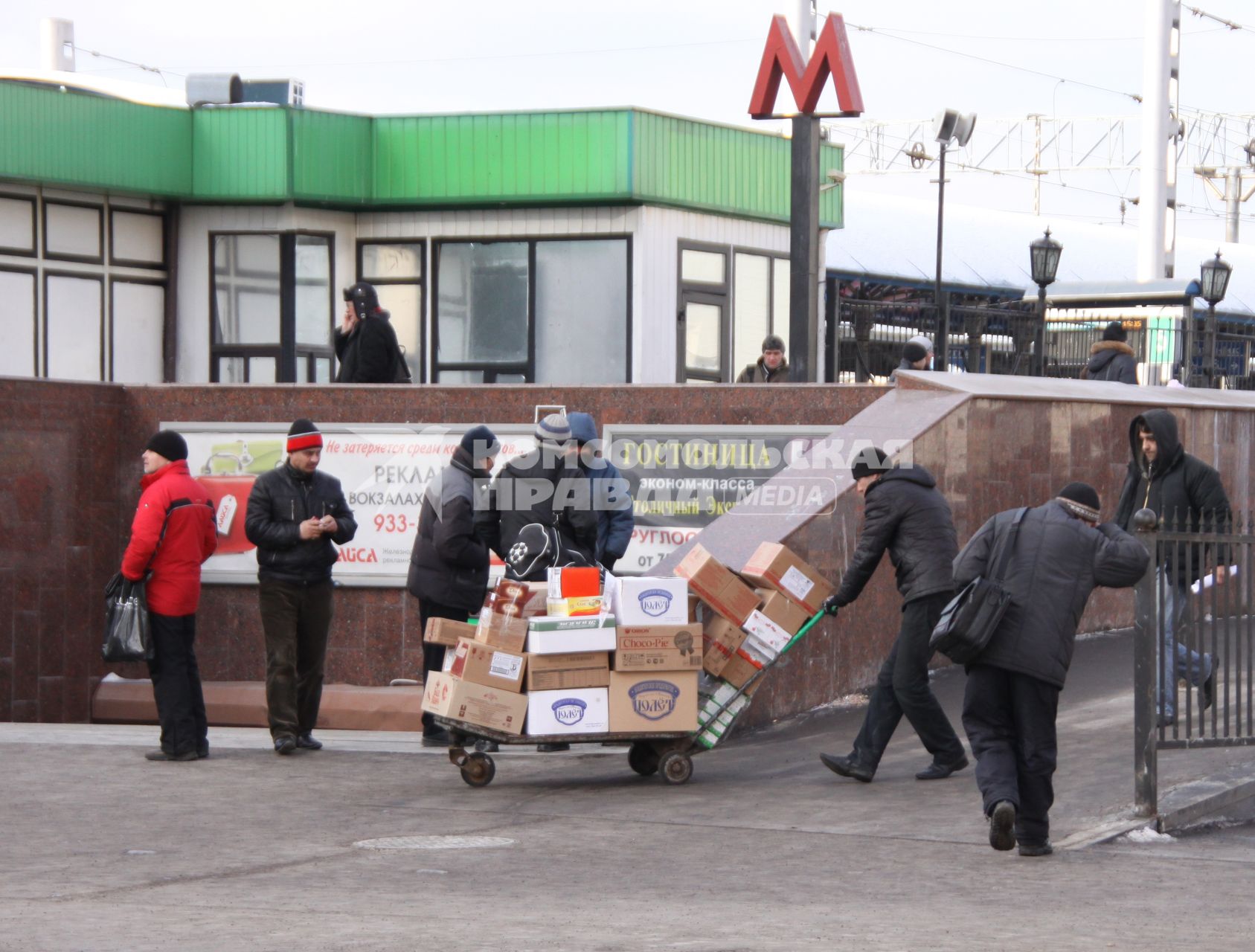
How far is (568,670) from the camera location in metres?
9.46

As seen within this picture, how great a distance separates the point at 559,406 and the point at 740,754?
4.15m

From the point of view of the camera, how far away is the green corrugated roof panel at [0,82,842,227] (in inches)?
787

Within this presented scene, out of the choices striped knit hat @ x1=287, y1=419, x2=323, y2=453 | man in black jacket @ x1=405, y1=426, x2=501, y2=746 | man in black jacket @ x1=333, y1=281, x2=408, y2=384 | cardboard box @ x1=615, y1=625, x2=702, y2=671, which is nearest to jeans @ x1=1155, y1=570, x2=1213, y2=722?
cardboard box @ x1=615, y1=625, x2=702, y2=671

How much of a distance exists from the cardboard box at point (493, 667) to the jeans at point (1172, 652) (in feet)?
10.2

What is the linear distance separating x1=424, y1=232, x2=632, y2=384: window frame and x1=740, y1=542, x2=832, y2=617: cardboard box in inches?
396

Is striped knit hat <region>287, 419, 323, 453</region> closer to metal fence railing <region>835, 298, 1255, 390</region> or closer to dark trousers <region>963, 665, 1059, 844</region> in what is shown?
dark trousers <region>963, 665, 1059, 844</region>

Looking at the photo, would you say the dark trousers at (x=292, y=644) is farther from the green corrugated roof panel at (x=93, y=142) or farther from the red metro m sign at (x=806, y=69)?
the green corrugated roof panel at (x=93, y=142)

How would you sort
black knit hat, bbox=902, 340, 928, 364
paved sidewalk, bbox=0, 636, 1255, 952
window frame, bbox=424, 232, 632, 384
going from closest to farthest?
1. paved sidewalk, bbox=0, 636, 1255, 952
2. black knit hat, bbox=902, 340, 928, 364
3. window frame, bbox=424, 232, 632, 384

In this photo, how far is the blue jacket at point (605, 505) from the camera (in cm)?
1013

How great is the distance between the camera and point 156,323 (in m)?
21.1

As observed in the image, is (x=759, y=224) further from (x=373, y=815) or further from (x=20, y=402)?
(x=373, y=815)

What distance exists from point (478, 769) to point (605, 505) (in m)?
1.61

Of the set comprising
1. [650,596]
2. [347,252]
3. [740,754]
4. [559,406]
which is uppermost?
[347,252]

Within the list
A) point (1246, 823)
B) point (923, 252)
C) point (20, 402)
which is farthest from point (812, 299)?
point (923, 252)
